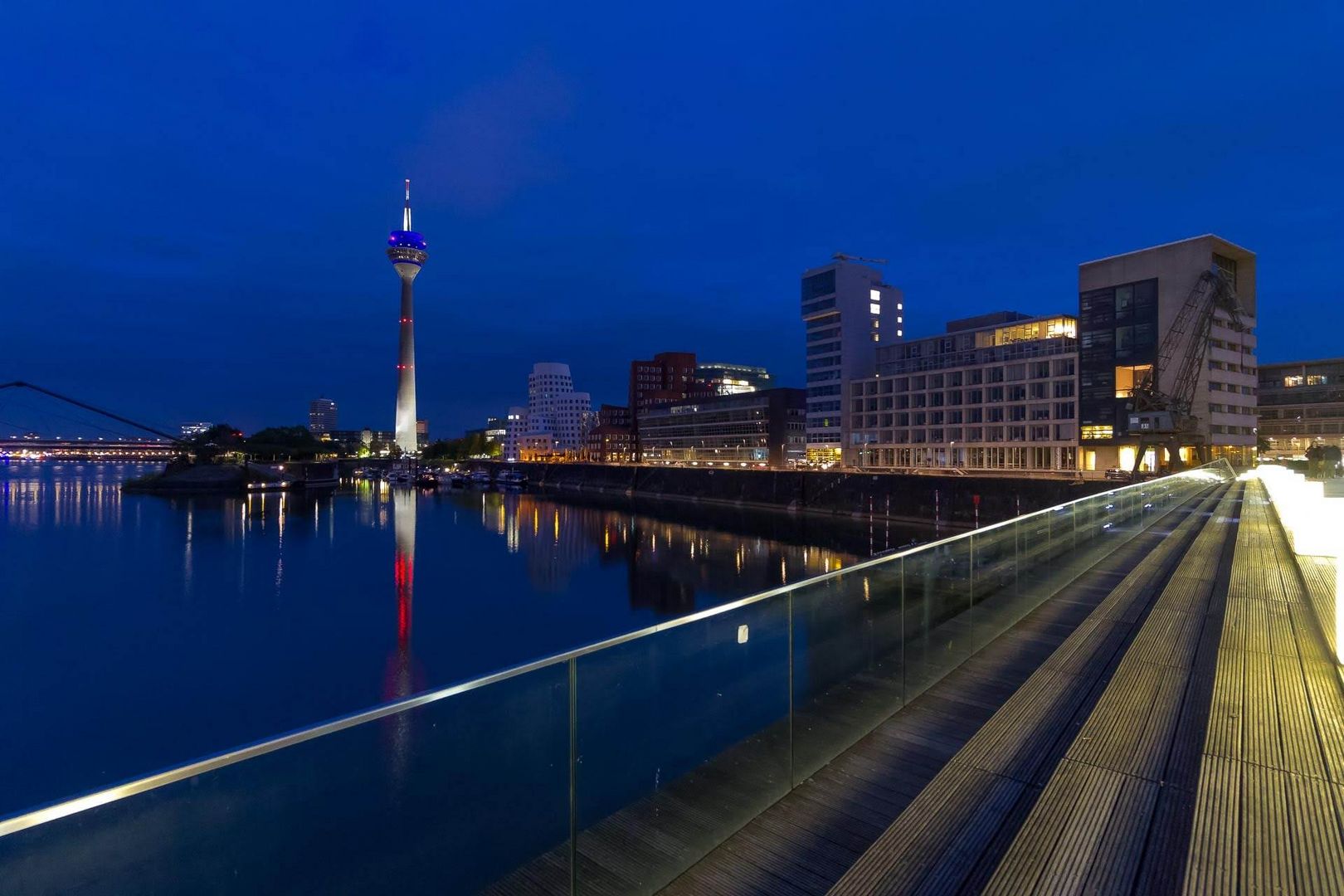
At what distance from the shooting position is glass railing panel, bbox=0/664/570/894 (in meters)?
2.48

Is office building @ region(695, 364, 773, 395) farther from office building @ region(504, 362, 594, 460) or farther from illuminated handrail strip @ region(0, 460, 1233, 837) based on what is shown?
illuminated handrail strip @ region(0, 460, 1233, 837)

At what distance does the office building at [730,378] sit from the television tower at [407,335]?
237 ft

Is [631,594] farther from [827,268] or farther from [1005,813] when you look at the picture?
[827,268]

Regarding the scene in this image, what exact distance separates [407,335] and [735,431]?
99.6 m

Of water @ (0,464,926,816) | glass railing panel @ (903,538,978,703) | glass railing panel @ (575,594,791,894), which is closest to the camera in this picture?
glass railing panel @ (575,594,791,894)

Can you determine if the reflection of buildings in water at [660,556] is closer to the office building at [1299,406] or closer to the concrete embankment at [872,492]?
the concrete embankment at [872,492]

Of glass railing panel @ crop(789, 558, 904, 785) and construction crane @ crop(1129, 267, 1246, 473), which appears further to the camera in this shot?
construction crane @ crop(1129, 267, 1246, 473)

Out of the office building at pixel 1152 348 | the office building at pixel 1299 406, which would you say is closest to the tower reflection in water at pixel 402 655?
the office building at pixel 1152 348

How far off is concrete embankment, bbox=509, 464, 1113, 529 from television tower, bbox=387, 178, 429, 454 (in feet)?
319

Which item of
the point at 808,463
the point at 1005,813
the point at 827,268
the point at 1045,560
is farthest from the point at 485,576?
the point at 827,268

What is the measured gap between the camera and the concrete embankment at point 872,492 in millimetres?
46000

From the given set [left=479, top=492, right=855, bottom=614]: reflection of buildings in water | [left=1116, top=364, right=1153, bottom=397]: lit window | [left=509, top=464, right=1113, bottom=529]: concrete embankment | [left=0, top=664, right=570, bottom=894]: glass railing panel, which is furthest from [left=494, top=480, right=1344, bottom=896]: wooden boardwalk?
[left=1116, top=364, right=1153, bottom=397]: lit window

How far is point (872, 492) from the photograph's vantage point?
55.5 metres

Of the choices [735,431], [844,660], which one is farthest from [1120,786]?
[735,431]
